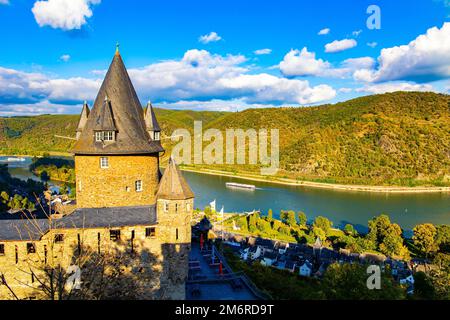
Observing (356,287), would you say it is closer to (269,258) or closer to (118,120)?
(118,120)

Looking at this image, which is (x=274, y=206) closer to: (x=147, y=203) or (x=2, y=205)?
(x=2, y=205)

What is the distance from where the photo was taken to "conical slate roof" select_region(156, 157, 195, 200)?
13.4m

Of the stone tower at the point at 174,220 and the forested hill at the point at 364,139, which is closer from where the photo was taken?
the stone tower at the point at 174,220

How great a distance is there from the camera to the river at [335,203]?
184 ft

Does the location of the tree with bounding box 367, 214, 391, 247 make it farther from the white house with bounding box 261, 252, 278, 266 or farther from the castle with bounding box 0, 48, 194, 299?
the castle with bounding box 0, 48, 194, 299

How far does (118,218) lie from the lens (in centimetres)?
1329

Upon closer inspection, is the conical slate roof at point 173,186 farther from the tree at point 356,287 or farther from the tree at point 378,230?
the tree at point 378,230

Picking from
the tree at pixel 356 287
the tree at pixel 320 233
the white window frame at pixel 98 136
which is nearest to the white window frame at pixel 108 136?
the white window frame at pixel 98 136

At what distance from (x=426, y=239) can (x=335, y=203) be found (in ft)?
89.7

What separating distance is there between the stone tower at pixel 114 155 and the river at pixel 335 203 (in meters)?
43.1

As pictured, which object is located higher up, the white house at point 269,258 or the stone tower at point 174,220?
the stone tower at point 174,220

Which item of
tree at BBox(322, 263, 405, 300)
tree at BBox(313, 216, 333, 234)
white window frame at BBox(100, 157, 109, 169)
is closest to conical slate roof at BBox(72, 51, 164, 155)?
white window frame at BBox(100, 157, 109, 169)

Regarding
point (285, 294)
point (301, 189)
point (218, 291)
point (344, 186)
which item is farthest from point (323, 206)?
point (218, 291)

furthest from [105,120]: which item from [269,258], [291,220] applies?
[291,220]
